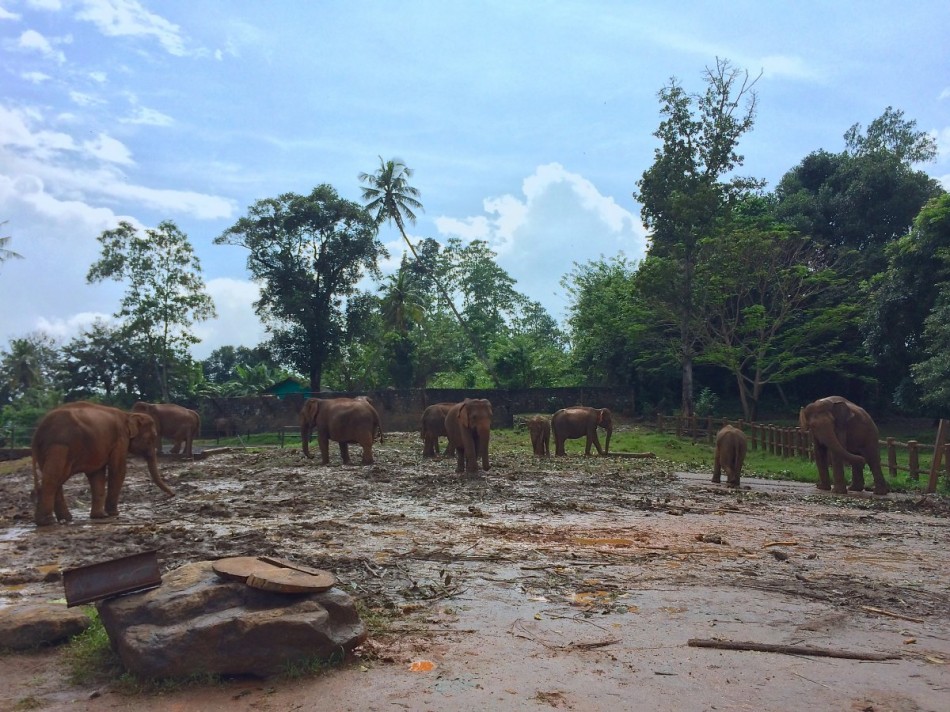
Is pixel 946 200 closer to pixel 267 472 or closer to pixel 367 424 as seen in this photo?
pixel 367 424

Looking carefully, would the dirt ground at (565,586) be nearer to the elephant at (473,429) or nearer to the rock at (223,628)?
the rock at (223,628)

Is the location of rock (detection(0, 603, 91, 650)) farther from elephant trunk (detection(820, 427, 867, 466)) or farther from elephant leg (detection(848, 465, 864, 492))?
elephant leg (detection(848, 465, 864, 492))

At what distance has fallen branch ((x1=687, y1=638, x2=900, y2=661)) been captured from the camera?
550cm

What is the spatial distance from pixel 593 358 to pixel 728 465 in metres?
27.3

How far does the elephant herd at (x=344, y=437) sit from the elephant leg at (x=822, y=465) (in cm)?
2

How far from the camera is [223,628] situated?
523 cm

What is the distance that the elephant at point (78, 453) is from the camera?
10.8 metres

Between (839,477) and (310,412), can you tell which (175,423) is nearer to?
(310,412)

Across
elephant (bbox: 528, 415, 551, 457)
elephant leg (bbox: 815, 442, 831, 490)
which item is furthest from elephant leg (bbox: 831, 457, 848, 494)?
elephant (bbox: 528, 415, 551, 457)

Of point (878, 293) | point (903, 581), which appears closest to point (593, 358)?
point (878, 293)

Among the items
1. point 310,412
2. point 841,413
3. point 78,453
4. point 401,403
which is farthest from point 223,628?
point 401,403

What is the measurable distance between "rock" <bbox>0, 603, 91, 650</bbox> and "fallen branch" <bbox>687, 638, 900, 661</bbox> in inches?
186

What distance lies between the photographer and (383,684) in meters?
5.11

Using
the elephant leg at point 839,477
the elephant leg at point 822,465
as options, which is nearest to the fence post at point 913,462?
the elephant leg at point 822,465
